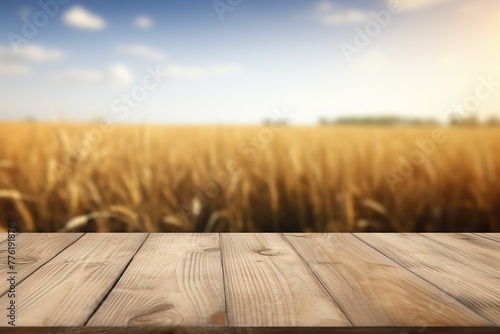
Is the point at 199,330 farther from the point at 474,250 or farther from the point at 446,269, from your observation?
the point at 474,250

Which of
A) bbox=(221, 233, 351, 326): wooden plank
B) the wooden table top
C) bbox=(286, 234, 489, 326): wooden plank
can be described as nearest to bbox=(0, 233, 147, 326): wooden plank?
the wooden table top

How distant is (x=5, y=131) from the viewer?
2.09 meters

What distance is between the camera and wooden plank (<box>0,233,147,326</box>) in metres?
0.65

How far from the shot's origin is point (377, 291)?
30.2 inches

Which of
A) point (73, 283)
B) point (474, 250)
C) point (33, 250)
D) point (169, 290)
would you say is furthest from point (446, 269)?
point (33, 250)

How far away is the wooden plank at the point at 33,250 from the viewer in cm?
89

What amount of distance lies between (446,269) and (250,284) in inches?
15.5

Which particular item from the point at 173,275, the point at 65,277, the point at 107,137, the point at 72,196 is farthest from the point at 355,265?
the point at 107,137

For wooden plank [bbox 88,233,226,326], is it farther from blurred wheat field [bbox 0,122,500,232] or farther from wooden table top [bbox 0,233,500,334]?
blurred wheat field [bbox 0,122,500,232]

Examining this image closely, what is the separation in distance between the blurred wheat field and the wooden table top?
1.56ft

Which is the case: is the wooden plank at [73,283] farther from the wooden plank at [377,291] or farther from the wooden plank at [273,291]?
the wooden plank at [377,291]

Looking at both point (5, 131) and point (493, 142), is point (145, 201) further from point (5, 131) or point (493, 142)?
point (493, 142)

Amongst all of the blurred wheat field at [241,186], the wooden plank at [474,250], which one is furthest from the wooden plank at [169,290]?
the blurred wheat field at [241,186]

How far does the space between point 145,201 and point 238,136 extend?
488 millimetres
